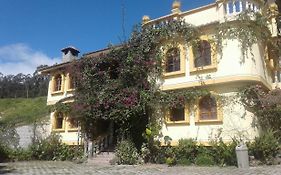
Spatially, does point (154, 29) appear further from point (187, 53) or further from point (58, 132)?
point (58, 132)

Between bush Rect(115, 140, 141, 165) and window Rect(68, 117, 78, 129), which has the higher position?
window Rect(68, 117, 78, 129)

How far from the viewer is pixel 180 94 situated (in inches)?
649

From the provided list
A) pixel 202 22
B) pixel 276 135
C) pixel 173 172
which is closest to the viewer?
pixel 173 172

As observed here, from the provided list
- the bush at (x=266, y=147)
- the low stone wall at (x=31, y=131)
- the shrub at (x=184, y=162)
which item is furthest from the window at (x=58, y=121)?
the bush at (x=266, y=147)

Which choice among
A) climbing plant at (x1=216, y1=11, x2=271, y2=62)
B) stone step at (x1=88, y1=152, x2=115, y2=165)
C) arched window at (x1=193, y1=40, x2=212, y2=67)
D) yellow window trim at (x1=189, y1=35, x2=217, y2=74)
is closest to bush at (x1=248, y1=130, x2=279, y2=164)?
climbing plant at (x1=216, y1=11, x2=271, y2=62)

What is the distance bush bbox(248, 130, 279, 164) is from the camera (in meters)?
13.7

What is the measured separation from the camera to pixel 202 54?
16.6m

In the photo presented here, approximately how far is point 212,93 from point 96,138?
906 cm

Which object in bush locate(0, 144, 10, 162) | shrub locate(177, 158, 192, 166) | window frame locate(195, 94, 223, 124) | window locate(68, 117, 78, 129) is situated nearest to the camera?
window frame locate(195, 94, 223, 124)

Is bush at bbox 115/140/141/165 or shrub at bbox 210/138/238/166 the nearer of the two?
shrub at bbox 210/138/238/166

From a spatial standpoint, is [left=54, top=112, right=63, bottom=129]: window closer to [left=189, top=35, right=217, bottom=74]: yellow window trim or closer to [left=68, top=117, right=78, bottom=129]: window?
[left=68, top=117, right=78, bottom=129]: window

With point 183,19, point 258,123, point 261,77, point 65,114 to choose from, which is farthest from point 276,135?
point 65,114

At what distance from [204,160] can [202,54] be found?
5.71 m

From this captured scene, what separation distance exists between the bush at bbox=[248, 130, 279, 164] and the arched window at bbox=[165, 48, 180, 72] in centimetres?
603
